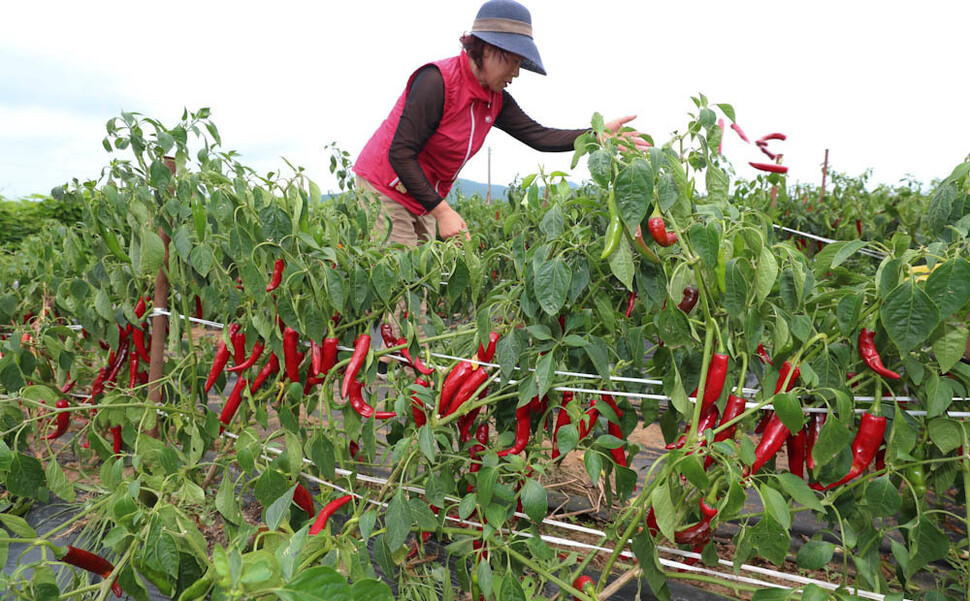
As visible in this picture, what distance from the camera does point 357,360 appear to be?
1.56m

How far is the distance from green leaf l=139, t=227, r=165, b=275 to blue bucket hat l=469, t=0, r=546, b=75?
145cm

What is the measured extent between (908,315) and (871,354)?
151 millimetres

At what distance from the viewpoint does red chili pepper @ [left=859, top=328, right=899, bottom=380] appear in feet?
3.84

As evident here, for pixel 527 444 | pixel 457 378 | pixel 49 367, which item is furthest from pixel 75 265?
pixel 527 444

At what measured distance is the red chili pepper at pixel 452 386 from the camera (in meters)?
1.47

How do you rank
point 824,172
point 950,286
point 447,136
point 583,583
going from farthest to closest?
point 824,172 < point 447,136 < point 583,583 < point 950,286

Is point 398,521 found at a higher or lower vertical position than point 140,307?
lower

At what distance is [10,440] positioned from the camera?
232 centimetres

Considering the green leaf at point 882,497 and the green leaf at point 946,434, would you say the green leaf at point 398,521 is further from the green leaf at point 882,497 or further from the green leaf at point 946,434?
the green leaf at point 946,434

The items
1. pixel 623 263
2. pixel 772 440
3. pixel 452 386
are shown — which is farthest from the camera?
pixel 452 386

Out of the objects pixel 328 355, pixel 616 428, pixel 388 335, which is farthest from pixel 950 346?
pixel 328 355

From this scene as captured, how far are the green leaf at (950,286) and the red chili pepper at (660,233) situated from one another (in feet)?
1.40

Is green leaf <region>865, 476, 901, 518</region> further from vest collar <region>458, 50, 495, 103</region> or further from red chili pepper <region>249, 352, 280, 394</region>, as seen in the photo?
vest collar <region>458, 50, 495, 103</region>

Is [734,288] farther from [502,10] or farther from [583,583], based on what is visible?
[502,10]
